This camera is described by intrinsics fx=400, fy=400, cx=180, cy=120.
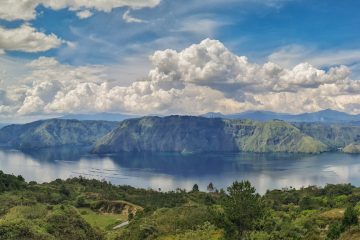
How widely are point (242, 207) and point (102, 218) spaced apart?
9083cm

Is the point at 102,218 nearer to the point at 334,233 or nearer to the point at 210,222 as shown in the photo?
the point at 210,222

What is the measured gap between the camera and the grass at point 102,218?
123 m

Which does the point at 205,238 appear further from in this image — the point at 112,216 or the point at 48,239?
the point at 112,216

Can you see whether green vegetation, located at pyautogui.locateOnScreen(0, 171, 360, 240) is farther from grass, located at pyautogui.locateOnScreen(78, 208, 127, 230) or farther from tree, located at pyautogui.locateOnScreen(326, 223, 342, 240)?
grass, located at pyautogui.locateOnScreen(78, 208, 127, 230)

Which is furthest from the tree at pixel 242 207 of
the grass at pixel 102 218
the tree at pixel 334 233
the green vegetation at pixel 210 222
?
the grass at pixel 102 218

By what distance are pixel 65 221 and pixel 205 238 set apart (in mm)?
23971

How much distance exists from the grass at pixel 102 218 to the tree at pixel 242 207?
7327cm

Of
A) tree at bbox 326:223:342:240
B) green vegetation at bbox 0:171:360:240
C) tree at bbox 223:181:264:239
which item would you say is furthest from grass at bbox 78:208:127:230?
tree at bbox 326:223:342:240

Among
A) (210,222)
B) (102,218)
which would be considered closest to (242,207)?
(210,222)

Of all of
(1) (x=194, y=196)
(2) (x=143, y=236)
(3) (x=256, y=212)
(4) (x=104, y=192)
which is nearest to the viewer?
(3) (x=256, y=212)

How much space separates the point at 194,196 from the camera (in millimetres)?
166250

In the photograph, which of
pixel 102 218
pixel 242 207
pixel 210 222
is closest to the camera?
A: pixel 242 207

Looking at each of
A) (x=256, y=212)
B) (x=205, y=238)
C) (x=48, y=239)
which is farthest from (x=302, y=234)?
(x=48, y=239)

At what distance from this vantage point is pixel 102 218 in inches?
5212
